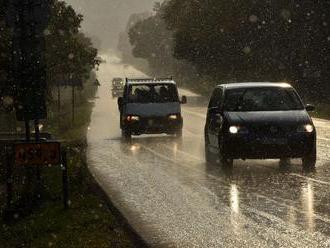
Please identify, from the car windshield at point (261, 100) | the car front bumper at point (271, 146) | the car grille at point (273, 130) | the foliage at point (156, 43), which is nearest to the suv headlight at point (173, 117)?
the car windshield at point (261, 100)

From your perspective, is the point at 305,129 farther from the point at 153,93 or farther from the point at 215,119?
the point at 153,93

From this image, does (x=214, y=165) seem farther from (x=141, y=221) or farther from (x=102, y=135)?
(x=102, y=135)

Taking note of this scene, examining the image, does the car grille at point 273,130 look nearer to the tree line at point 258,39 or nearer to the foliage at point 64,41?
the foliage at point 64,41

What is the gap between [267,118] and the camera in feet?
49.4

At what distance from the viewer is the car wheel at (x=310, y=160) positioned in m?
15.1

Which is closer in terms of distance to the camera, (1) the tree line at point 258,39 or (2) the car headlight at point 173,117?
(2) the car headlight at point 173,117

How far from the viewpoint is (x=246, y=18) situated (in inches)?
2314

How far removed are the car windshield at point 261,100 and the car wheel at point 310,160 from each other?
1.23 meters

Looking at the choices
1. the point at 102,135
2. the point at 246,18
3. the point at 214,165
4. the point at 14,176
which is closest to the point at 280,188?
the point at 214,165

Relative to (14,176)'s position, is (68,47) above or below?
above

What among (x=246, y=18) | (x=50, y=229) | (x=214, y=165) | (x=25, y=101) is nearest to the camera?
(x=50, y=229)

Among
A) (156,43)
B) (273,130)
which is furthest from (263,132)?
(156,43)

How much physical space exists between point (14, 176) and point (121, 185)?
3694 mm

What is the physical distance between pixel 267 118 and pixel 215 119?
5.21 feet
